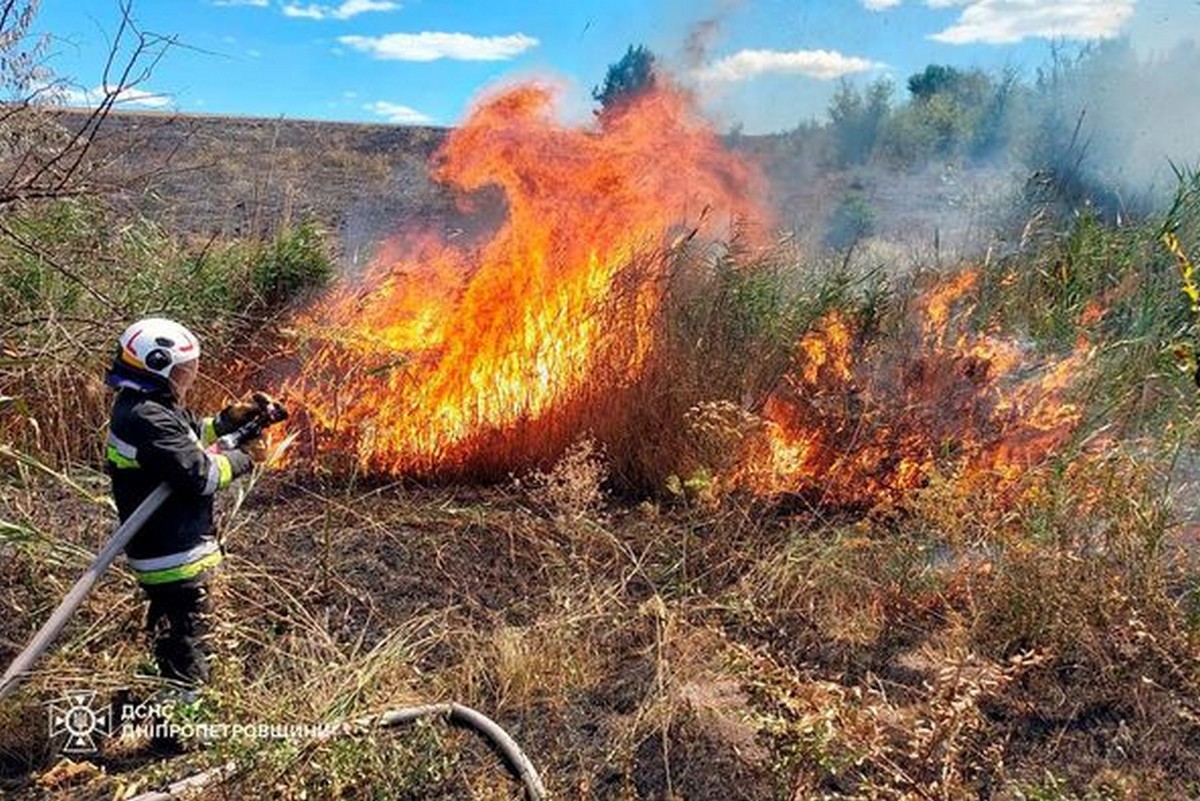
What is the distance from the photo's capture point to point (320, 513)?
15.9ft

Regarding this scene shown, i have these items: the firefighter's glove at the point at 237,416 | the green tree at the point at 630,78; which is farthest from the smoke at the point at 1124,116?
the firefighter's glove at the point at 237,416

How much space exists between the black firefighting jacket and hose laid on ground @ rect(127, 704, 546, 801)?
762 mm

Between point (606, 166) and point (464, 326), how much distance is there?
1704mm

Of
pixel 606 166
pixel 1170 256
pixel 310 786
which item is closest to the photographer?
pixel 310 786

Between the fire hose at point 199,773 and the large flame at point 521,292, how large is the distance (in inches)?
94.6

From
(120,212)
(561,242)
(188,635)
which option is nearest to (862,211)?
(561,242)

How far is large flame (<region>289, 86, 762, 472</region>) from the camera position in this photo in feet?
18.3

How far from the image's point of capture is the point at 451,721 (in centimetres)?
311

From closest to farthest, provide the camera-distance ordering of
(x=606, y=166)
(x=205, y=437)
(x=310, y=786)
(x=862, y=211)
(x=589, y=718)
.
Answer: (x=310, y=786), (x=589, y=718), (x=205, y=437), (x=606, y=166), (x=862, y=211)

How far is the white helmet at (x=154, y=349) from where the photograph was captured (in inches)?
124

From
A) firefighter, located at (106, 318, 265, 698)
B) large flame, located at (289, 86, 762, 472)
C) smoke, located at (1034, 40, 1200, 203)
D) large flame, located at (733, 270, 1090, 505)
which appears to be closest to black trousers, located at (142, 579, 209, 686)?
firefighter, located at (106, 318, 265, 698)

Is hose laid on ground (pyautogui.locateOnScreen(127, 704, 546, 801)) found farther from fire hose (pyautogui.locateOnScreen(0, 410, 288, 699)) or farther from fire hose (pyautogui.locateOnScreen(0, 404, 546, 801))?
fire hose (pyautogui.locateOnScreen(0, 410, 288, 699))

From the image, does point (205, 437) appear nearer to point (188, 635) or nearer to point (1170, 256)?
point (188, 635)

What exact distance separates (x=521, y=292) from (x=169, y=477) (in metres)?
3.37
